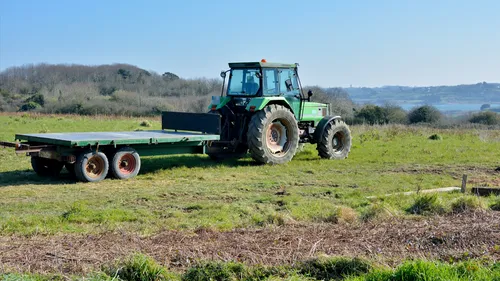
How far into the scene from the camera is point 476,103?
94.3 metres

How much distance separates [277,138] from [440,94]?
9608 centimetres

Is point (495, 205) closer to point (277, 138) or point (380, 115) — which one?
point (277, 138)

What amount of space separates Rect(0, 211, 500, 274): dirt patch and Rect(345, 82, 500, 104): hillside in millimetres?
86042

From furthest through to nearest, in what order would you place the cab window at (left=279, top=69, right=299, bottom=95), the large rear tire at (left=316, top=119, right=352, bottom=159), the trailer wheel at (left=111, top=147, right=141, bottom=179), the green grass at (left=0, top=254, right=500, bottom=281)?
the large rear tire at (left=316, top=119, right=352, bottom=159), the cab window at (left=279, top=69, right=299, bottom=95), the trailer wheel at (left=111, top=147, right=141, bottom=179), the green grass at (left=0, top=254, right=500, bottom=281)

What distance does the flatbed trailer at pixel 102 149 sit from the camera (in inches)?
449

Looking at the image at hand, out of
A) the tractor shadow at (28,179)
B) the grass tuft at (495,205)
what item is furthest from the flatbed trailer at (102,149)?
the grass tuft at (495,205)

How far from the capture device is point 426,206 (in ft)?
28.8

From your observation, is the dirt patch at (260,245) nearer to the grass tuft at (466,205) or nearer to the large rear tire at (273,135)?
the grass tuft at (466,205)

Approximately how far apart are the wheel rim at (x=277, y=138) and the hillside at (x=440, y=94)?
78.0 metres

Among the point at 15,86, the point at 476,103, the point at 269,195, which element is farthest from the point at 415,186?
the point at 476,103

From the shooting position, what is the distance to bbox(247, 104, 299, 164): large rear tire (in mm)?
14109

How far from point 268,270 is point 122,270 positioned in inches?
52.0

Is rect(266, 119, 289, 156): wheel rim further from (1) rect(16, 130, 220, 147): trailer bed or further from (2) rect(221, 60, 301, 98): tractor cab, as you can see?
(1) rect(16, 130, 220, 147): trailer bed

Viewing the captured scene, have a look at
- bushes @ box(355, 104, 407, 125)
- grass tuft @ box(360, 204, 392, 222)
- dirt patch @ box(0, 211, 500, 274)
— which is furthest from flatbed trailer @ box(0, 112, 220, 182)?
bushes @ box(355, 104, 407, 125)
